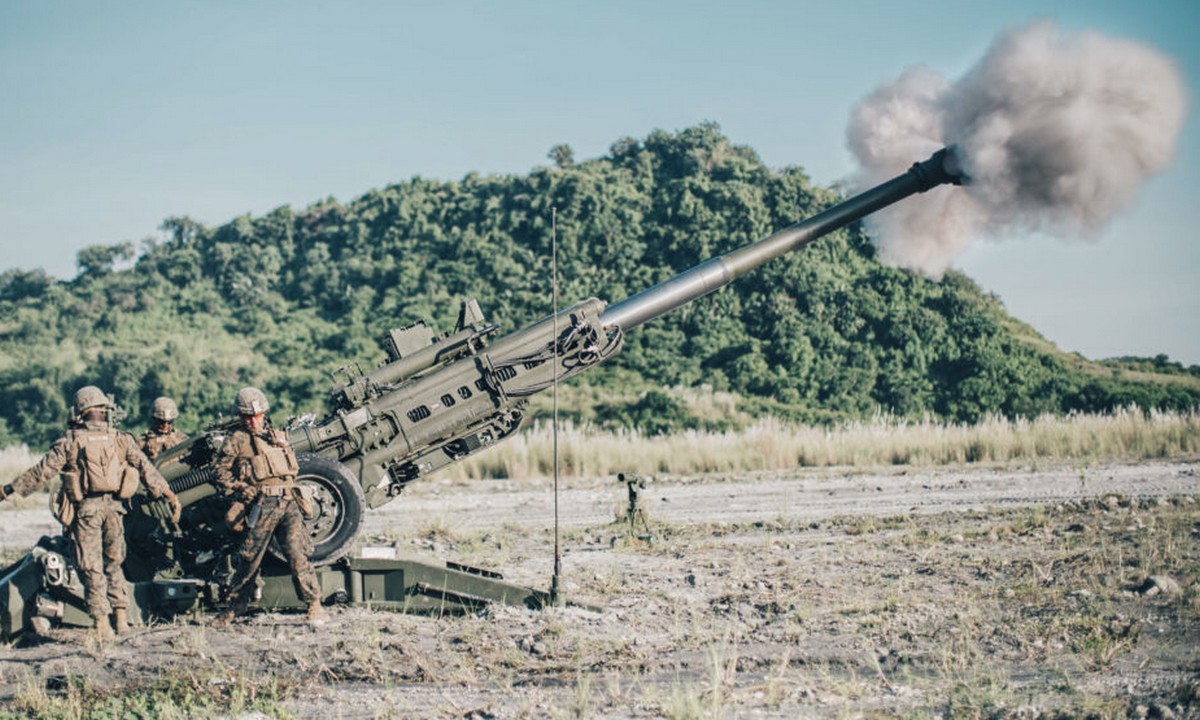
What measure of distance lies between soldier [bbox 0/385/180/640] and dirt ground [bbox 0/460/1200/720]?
38 centimetres

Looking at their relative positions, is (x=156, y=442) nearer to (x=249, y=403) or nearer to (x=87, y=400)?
(x=87, y=400)

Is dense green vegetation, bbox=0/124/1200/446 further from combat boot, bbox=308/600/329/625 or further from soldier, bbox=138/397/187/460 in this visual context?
combat boot, bbox=308/600/329/625

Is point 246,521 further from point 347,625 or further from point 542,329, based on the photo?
point 542,329

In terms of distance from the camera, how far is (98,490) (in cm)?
883

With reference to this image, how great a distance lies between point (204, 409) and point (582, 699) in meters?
28.9

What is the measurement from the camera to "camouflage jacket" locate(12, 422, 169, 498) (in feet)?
28.9

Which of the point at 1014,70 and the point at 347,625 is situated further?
the point at 1014,70

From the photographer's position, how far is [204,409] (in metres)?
33.3

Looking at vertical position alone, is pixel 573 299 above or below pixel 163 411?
above

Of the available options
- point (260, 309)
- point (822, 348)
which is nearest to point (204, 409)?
point (260, 309)

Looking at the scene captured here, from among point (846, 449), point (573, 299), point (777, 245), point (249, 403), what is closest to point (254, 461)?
point (249, 403)

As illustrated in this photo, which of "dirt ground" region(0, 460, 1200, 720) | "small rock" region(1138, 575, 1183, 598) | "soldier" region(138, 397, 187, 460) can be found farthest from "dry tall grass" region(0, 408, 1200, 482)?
"small rock" region(1138, 575, 1183, 598)

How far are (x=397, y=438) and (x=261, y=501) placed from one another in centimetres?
152

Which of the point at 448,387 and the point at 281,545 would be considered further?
the point at 448,387
